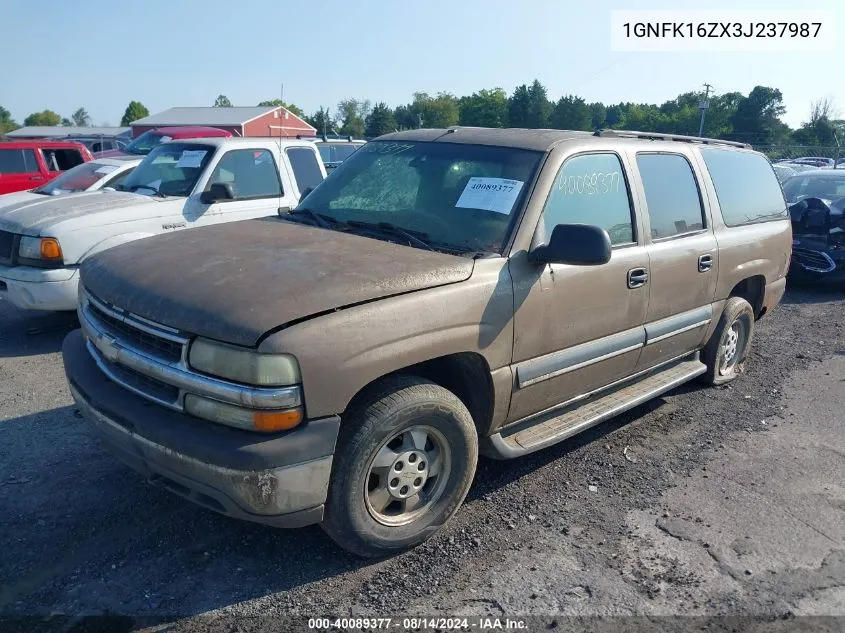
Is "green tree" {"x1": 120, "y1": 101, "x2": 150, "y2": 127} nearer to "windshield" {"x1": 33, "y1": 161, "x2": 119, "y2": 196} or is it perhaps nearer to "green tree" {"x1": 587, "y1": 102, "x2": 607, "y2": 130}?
"green tree" {"x1": 587, "y1": 102, "x2": 607, "y2": 130}

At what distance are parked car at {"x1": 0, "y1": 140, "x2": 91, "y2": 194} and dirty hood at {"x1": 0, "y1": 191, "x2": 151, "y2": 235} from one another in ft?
21.3

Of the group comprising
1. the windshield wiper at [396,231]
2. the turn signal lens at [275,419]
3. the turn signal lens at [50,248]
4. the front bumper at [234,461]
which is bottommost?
the front bumper at [234,461]

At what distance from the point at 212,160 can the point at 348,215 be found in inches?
145

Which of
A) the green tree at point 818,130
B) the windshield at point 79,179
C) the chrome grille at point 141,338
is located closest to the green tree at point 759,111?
the green tree at point 818,130

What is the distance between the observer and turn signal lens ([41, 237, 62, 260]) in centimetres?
595

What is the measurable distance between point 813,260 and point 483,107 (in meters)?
68.1

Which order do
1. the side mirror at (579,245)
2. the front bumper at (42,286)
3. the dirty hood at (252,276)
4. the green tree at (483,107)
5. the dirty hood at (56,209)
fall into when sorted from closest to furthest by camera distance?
the dirty hood at (252,276) < the side mirror at (579,245) < the front bumper at (42,286) < the dirty hood at (56,209) < the green tree at (483,107)

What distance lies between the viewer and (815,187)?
1078cm

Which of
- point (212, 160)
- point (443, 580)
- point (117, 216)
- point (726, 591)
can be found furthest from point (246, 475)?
point (212, 160)

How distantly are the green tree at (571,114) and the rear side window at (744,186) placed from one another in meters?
36.6

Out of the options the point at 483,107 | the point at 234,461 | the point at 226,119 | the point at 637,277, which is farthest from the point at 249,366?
the point at 483,107

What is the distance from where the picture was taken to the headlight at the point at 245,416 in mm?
2658

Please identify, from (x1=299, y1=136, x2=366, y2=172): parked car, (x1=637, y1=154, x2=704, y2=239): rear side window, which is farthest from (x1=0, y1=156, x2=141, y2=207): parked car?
(x1=637, y1=154, x2=704, y2=239): rear side window

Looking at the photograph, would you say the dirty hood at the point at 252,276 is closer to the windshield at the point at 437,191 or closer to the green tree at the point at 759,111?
the windshield at the point at 437,191
